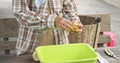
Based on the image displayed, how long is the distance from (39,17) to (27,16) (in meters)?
0.08

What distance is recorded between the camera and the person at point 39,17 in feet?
5.35

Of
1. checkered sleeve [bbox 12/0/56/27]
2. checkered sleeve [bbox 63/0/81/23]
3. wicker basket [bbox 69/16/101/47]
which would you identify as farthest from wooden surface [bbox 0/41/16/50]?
checkered sleeve [bbox 12/0/56/27]

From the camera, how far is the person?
5.35 ft

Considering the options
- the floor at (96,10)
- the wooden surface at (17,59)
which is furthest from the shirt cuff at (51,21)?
the floor at (96,10)

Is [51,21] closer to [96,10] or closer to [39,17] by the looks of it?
[39,17]

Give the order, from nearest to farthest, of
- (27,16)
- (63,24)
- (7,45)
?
(63,24), (27,16), (7,45)

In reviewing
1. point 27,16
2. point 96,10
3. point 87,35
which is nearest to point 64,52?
point 27,16

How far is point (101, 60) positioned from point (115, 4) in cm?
848

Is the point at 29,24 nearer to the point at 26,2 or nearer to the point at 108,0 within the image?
the point at 26,2

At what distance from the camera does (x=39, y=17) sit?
1650mm

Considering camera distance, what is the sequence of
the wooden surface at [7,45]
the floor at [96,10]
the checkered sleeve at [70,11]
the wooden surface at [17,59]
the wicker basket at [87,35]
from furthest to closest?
the floor at [96,10] < the wooden surface at [7,45] < the wicker basket at [87,35] < the checkered sleeve at [70,11] < the wooden surface at [17,59]

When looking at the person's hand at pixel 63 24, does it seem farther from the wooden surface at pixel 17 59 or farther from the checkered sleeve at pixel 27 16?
the wooden surface at pixel 17 59

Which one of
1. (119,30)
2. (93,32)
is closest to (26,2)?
(93,32)

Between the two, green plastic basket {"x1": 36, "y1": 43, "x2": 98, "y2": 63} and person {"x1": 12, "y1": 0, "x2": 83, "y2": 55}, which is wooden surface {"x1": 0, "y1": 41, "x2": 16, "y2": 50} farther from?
green plastic basket {"x1": 36, "y1": 43, "x2": 98, "y2": 63}
